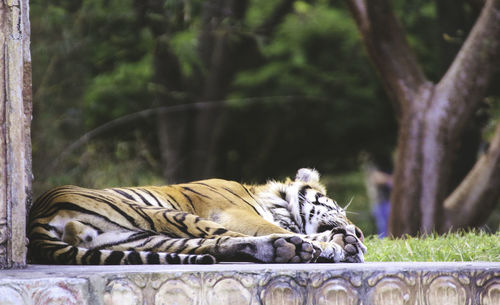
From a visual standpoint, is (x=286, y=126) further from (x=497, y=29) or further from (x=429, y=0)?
(x=497, y=29)

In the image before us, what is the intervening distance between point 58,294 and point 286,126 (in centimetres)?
1139

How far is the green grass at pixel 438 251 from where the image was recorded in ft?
15.4

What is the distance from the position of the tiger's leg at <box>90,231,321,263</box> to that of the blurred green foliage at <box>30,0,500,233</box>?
15.9 feet

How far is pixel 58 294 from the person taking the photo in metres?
2.79

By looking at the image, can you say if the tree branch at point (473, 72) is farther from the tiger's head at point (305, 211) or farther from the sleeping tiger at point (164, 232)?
the sleeping tiger at point (164, 232)

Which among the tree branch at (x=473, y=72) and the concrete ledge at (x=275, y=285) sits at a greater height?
the tree branch at (x=473, y=72)

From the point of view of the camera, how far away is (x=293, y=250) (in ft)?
11.3

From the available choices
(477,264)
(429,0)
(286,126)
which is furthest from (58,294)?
(286,126)

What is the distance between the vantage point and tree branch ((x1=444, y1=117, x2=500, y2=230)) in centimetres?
856

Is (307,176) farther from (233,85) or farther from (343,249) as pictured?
(233,85)

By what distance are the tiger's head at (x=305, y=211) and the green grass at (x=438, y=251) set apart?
294mm

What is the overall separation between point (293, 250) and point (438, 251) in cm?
165

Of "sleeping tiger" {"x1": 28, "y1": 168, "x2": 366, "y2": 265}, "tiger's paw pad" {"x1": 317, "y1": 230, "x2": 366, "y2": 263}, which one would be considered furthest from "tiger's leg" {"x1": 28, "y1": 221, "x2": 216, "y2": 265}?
"tiger's paw pad" {"x1": 317, "y1": 230, "x2": 366, "y2": 263}

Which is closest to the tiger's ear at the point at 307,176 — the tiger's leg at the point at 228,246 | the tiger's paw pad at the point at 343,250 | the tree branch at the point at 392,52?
the tiger's paw pad at the point at 343,250
